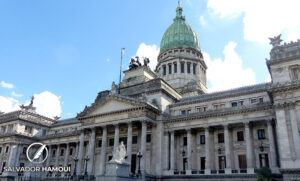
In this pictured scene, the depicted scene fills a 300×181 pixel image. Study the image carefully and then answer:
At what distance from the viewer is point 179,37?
8000 cm

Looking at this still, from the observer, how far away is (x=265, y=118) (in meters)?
40.7

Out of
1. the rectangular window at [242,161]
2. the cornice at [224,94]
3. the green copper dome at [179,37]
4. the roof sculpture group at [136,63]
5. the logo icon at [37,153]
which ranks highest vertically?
the green copper dome at [179,37]

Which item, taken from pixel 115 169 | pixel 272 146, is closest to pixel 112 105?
pixel 115 169

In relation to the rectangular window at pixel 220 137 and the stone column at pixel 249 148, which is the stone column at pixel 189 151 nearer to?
the rectangular window at pixel 220 137

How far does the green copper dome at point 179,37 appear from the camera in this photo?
79062 millimetres

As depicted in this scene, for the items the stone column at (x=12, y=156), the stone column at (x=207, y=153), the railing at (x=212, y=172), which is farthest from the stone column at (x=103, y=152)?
the stone column at (x=12, y=156)

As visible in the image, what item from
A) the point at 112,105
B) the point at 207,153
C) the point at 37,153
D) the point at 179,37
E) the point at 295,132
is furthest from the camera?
the point at 179,37

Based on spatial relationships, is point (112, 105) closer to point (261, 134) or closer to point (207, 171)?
point (207, 171)

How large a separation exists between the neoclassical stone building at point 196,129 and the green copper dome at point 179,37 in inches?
872

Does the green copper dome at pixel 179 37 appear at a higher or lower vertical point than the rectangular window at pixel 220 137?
higher

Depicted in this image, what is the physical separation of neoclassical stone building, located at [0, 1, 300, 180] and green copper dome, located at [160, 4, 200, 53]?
2216 centimetres

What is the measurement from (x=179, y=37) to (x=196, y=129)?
3974 centimetres

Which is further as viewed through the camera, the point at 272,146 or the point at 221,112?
the point at 221,112

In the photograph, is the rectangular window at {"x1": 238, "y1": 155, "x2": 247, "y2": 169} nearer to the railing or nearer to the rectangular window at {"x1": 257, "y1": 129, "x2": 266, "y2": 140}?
the railing
